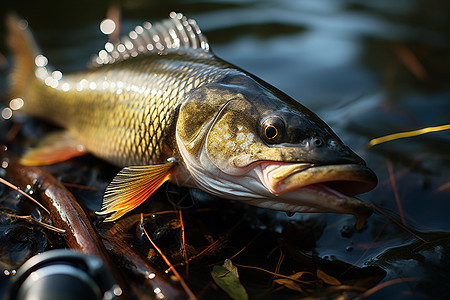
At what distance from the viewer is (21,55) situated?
15.7 ft

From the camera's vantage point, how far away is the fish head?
7.79 ft

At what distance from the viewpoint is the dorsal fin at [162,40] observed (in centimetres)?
353

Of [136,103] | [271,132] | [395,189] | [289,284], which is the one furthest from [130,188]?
[395,189]

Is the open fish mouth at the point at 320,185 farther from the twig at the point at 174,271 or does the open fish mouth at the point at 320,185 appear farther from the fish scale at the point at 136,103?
the fish scale at the point at 136,103

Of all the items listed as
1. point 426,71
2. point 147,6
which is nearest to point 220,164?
point 426,71

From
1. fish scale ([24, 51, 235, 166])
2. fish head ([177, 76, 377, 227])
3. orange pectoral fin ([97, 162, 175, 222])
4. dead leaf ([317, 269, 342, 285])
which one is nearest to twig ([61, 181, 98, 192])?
fish scale ([24, 51, 235, 166])

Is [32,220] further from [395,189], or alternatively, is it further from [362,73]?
[362,73]

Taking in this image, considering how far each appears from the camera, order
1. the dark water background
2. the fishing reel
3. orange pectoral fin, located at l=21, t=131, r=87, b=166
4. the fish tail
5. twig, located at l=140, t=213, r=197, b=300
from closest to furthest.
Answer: the fishing reel → twig, located at l=140, t=213, r=197, b=300 → the dark water background → orange pectoral fin, located at l=21, t=131, r=87, b=166 → the fish tail

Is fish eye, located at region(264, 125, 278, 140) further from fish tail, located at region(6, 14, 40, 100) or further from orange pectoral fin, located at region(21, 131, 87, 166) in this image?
fish tail, located at region(6, 14, 40, 100)

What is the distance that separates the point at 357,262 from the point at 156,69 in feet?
6.92

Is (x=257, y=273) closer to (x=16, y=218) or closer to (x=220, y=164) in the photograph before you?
(x=220, y=164)

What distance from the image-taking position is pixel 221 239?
2.86m

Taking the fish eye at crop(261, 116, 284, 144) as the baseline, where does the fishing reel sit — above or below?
below

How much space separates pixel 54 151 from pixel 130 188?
4.91ft
